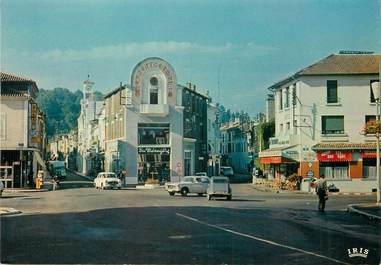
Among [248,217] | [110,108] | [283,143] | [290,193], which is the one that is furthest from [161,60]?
[248,217]

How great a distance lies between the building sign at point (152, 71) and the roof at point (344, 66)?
18.4m

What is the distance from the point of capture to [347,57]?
5575 cm

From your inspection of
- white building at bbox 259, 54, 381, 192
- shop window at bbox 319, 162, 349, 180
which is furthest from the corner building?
shop window at bbox 319, 162, 349, 180

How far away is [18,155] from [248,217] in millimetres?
35707

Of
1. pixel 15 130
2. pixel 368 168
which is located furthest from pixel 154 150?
pixel 368 168

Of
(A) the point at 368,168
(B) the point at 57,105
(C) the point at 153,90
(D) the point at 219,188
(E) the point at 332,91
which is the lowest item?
(D) the point at 219,188

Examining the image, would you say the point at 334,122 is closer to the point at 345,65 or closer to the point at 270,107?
the point at 345,65

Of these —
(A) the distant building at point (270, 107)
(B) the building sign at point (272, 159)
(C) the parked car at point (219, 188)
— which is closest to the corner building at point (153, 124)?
(A) the distant building at point (270, 107)

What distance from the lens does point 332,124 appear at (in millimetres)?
54438

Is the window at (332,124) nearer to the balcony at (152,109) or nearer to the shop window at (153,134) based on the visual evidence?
the balcony at (152,109)

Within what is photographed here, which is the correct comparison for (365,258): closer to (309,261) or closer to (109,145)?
(309,261)

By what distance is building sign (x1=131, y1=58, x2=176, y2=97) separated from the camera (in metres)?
69.6

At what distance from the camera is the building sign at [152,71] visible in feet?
228

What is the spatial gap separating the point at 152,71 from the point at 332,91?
2375 cm
